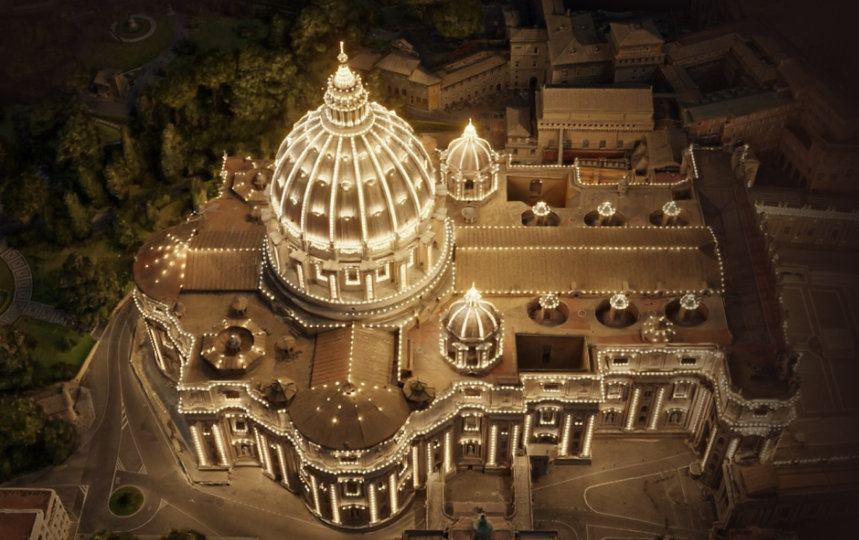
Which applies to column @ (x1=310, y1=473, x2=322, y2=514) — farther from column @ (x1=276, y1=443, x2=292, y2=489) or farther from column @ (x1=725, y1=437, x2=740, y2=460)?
column @ (x1=725, y1=437, x2=740, y2=460)

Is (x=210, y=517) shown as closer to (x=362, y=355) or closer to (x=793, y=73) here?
(x=362, y=355)

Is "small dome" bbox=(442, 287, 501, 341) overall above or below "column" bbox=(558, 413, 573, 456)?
above

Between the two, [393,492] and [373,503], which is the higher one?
→ [393,492]

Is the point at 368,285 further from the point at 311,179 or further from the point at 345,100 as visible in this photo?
the point at 345,100

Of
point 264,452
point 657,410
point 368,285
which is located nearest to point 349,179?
point 368,285

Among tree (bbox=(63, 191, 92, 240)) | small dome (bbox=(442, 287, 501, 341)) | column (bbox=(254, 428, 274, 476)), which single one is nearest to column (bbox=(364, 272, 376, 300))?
small dome (bbox=(442, 287, 501, 341))

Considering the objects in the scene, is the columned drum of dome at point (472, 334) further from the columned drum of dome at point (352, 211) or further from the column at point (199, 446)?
the column at point (199, 446)
